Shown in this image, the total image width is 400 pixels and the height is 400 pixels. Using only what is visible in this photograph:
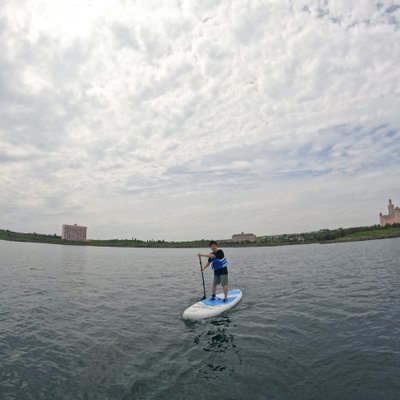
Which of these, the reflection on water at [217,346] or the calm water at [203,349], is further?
the reflection on water at [217,346]

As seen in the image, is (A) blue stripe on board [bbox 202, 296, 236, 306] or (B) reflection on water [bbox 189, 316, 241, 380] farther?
(A) blue stripe on board [bbox 202, 296, 236, 306]

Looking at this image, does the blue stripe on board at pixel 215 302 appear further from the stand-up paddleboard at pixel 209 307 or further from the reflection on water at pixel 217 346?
the reflection on water at pixel 217 346

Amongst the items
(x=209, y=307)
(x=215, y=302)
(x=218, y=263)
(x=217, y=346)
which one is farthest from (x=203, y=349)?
(x=218, y=263)

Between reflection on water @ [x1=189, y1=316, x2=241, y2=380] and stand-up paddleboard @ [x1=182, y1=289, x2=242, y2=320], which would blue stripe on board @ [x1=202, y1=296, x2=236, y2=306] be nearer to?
stand-up paddleboard @ [x1=182, y1=289, x2=242, y2=320]

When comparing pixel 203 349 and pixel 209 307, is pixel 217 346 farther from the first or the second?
pixel 209 307

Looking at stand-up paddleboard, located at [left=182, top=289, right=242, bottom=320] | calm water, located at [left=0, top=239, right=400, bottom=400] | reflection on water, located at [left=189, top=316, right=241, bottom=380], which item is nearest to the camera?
calm water, located at [left=0, top=239, right=400, bottom=400]

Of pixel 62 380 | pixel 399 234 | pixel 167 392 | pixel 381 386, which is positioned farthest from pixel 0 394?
pixel 399 234

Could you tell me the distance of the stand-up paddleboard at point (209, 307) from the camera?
16.5 metres

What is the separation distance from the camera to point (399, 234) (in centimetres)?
16925

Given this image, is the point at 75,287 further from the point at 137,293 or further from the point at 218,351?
the point at 218,351

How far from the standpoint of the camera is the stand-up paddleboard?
16.5 m

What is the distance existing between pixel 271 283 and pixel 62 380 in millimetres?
22717

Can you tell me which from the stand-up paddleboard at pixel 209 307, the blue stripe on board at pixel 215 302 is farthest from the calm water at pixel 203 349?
the blue stripe on board at pixel 215 302

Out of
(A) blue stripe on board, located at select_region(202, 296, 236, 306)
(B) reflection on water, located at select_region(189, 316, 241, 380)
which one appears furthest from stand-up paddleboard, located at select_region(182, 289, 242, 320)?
(B) reflection on water, located at select_region(189, 316, 241, 380)
